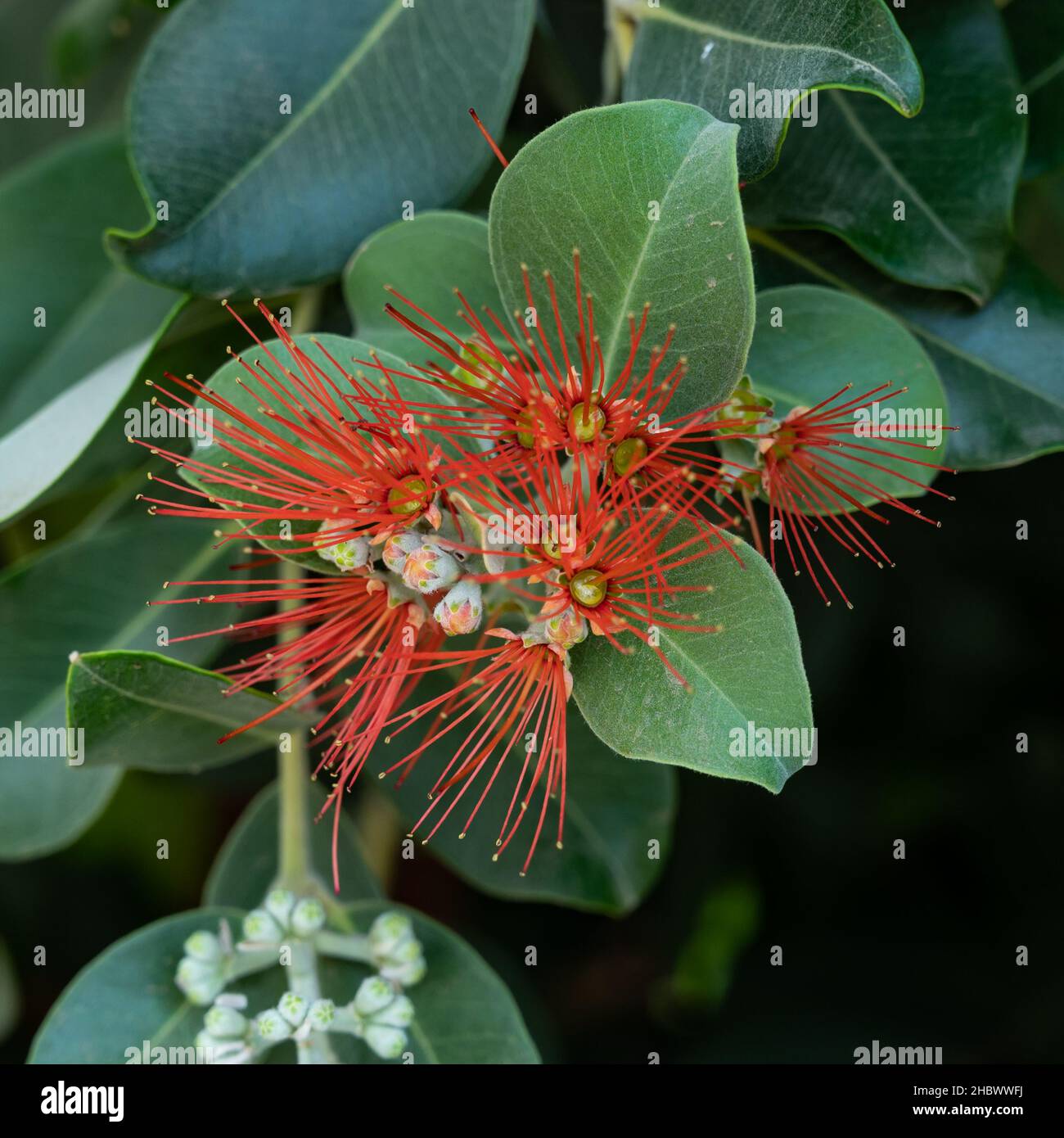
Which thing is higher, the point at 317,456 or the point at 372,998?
the point at 317,456

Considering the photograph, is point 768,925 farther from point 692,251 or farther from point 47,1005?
point 692,251

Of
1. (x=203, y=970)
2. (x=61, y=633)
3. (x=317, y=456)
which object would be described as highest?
(x=317, y=456)

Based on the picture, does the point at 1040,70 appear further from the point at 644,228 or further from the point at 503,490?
the point at 503,490

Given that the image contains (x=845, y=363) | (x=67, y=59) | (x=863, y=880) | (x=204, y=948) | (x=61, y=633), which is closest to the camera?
(x=845, y=363)

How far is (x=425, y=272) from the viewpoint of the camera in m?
1.25

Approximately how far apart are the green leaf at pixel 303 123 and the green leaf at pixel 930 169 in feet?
1.25

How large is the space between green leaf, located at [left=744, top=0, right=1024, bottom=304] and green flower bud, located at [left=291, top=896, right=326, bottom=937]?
93 centimetres

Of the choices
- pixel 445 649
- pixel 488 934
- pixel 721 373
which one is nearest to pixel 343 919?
pixel 445 649

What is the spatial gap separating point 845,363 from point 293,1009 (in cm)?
92

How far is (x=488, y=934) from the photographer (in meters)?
2.26

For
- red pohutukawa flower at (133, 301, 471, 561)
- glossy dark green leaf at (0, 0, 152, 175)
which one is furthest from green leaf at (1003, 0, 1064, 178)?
glossy dark green leaf at (0, 0, 152, 175)

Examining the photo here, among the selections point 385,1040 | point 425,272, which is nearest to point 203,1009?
point 385,1040

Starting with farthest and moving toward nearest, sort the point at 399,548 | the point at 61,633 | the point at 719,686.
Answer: the point at 61,633 → the point at 399,548 → the point at 719,686
